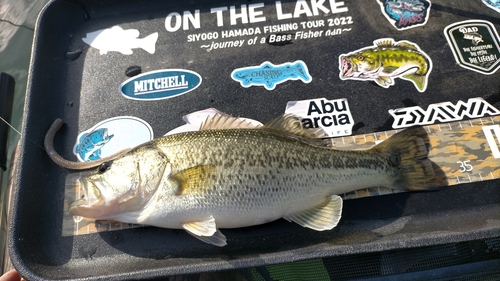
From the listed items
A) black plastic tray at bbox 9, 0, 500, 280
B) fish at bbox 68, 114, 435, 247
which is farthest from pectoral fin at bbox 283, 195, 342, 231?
black plastic tray at bbox 9, 0, 500, 280

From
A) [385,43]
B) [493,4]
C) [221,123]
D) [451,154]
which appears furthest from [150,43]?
[493,4]

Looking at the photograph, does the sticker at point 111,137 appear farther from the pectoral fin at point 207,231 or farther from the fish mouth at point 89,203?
the pectoral fin at point 207,231

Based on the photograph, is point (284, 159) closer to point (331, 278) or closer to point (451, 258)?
point (331, 278)

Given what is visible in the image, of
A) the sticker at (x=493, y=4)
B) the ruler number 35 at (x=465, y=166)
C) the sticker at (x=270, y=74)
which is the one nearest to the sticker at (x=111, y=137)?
the sticker at (x=270, y=74)

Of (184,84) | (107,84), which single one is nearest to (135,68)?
(107,84)

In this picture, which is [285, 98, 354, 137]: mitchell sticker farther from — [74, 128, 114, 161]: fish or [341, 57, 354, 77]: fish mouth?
[74, 128, 114, 161]: fish

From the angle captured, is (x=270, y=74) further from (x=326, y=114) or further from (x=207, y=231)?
(x=207, y=231)

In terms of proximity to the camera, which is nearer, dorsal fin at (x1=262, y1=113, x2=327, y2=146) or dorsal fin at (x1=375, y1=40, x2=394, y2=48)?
dorsal fin at (x1=262, y1=113, x2=327, y2=146)
